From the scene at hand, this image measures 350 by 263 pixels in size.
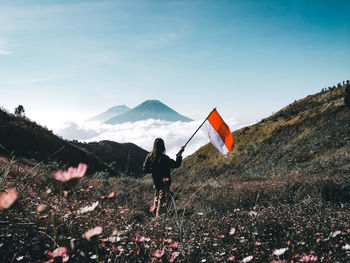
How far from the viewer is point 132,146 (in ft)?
196

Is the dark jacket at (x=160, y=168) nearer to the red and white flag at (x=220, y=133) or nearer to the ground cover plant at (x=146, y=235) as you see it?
the red and white flag at (x=220, y=133)

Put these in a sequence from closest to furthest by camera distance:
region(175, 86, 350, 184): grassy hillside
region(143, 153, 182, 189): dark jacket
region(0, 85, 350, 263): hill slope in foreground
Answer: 1. region(0, 85, 350, 263): hill slope in foreground
2. region(143, 153, 182, 189): dark jacket
3. region(175, 86, 350, 184): grassy hillside

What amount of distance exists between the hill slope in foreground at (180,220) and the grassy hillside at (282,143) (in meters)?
17.2

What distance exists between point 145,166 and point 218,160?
35.6 metres

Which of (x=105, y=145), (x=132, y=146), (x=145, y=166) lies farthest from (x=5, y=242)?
(x=132, y=146)

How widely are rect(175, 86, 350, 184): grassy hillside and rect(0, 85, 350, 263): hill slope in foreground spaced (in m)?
17.2

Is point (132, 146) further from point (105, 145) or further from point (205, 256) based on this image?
point (205, 256)

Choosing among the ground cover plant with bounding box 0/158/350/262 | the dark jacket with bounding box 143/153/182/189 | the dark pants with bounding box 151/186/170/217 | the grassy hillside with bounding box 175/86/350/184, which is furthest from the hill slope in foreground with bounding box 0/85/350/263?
the grassy hillside with bounding box 175/86/350/184

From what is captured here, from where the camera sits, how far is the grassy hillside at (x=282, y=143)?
26016mm

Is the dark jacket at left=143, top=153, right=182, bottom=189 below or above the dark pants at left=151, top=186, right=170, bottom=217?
above

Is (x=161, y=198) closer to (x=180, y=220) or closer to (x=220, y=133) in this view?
(x=220, y=133)

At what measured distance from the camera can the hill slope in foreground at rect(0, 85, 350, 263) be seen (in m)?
2.09

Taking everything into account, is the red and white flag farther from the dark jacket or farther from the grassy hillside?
the grassy hillside

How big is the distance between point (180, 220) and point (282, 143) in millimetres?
35592
